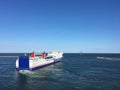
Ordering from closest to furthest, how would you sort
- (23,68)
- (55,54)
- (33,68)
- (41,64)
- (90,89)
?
(90,89)
(23,68)
(33,68)
(41,64)
(55,54)

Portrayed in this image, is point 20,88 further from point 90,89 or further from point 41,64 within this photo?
point 41,64

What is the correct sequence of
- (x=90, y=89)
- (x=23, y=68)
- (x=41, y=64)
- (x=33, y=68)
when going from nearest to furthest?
(x=90, y=89) < (x=23, y=68) < (x=33, y=68) < (x=41, y=64)

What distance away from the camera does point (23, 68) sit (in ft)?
202

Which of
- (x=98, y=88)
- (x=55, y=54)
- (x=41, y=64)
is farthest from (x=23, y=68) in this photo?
(x=55, y=54)

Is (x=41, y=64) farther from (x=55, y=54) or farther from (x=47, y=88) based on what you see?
(x=55, y=54)

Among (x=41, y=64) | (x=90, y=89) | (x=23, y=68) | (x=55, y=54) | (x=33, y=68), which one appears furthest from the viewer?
(x=55, y=54)

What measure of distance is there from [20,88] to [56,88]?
8230 millimetres

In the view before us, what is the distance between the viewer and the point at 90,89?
110 feet

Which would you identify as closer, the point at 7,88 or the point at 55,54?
the point at 7,88

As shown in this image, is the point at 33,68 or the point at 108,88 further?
the point at 33,68

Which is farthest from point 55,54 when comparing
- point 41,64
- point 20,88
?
point 20,88

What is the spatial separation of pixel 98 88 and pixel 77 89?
188 inches

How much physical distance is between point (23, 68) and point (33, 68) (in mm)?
5816

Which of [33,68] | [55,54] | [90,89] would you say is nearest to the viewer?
[90,89]
